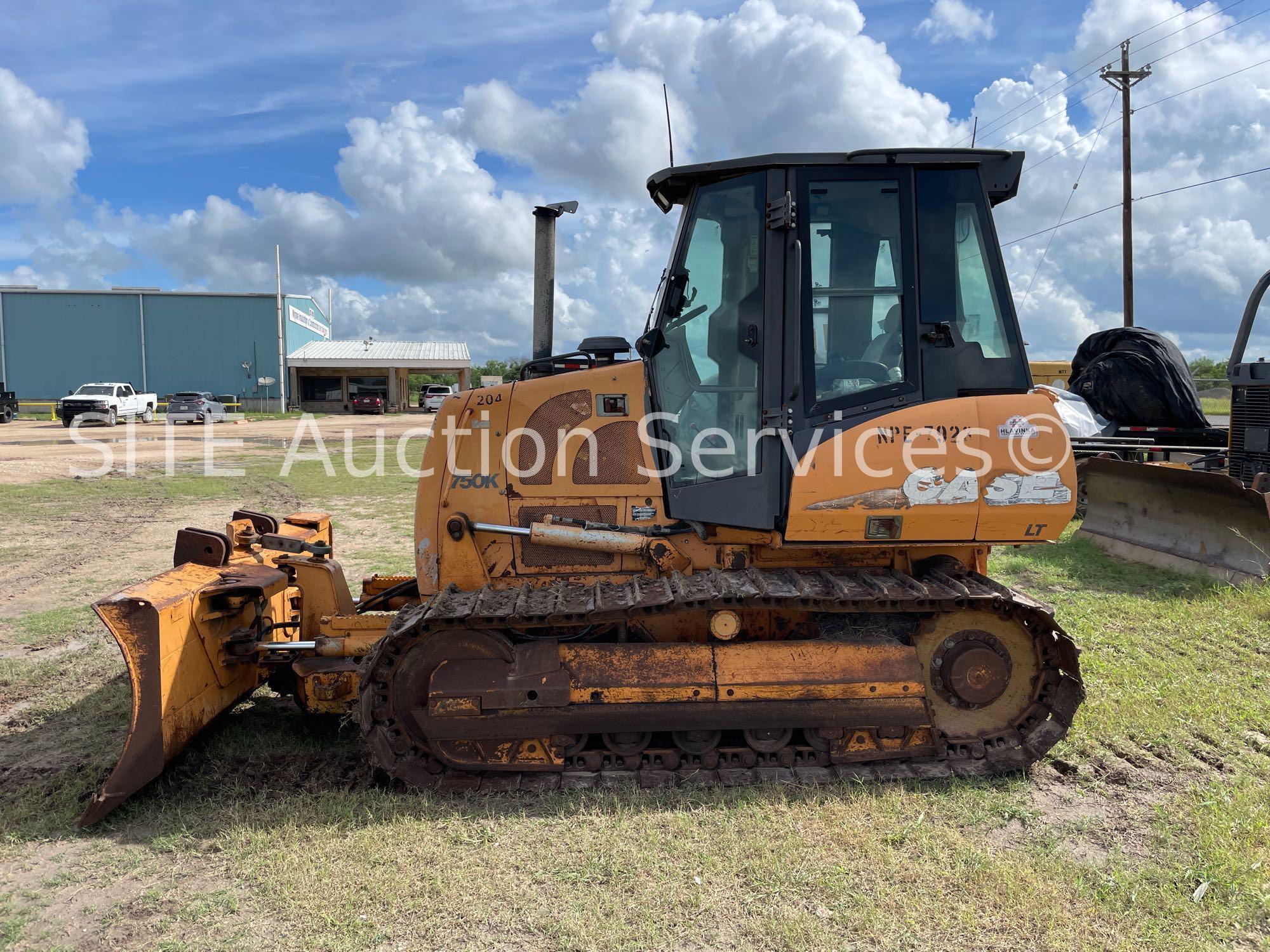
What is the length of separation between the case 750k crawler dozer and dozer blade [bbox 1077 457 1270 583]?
5230 millimetres

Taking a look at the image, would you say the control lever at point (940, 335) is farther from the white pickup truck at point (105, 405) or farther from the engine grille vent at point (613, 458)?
the white pickup truck at point (105, 405)

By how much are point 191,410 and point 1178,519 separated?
36673mm

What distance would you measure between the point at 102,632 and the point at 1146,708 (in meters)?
7.92

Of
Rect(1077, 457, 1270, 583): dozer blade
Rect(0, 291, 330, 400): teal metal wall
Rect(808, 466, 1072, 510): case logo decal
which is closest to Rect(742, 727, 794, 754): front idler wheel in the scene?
Rect(808, 466, 1072, 510): case logo decal

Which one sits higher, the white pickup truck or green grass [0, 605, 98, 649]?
the white pickup truck

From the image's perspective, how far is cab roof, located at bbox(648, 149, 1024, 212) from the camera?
4.25 metres

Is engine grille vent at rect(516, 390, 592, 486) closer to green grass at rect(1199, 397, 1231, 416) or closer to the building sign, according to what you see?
green grass at rect(1199, 397, 1231, 416)

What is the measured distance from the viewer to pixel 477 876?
11.6 feet

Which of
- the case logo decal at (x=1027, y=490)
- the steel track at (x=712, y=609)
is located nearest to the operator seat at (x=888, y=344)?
the case logo decal at (x=1027, y=490)

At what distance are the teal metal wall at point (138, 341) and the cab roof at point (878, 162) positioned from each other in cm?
5029

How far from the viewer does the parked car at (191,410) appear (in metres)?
35.4

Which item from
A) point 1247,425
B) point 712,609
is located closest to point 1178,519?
point 1247,425

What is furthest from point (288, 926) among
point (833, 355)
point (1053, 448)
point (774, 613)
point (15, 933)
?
point (1053, 448)

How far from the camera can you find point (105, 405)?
33.6 m
